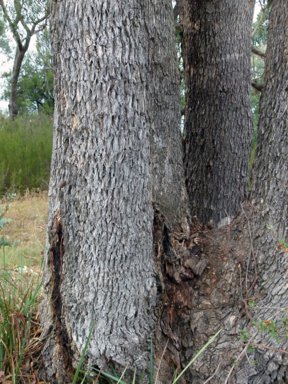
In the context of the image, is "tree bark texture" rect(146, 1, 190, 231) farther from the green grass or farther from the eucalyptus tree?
the green grass

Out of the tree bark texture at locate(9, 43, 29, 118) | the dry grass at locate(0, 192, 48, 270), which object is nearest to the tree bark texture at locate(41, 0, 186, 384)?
the dry grass at locate(0, 192, 48, 270)

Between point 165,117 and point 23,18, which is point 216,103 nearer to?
→ point 165,117

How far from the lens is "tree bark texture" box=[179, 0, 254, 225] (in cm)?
247

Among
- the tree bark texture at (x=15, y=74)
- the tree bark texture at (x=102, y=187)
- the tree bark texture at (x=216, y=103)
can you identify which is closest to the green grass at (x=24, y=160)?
the tree bark texture at (x=15, y=74)

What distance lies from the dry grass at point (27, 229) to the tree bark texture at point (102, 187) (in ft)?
5.82

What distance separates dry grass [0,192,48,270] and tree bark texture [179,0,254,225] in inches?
68.5

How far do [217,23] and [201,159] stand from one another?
40.3 inches

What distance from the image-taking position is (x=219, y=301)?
1.62 metres

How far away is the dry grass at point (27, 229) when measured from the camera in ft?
11.8

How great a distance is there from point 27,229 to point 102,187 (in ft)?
12.2

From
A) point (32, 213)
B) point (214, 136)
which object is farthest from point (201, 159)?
point (32, 213)

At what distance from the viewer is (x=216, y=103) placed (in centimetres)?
254

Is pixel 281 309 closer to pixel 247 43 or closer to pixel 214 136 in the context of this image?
pixel 214 136

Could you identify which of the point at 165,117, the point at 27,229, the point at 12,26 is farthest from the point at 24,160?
the point at 165,117
